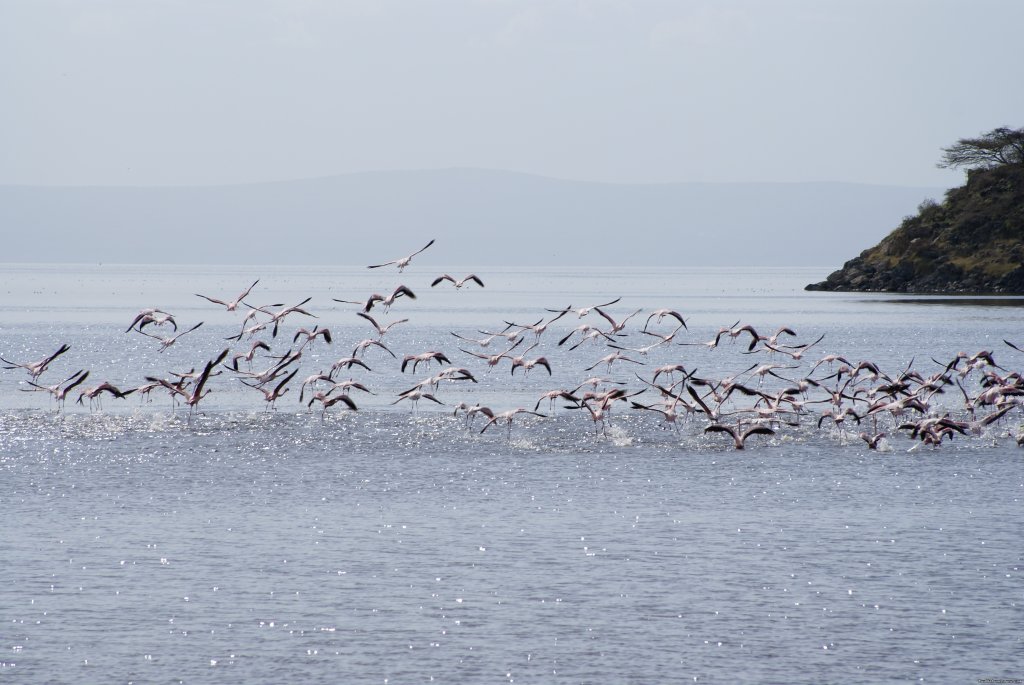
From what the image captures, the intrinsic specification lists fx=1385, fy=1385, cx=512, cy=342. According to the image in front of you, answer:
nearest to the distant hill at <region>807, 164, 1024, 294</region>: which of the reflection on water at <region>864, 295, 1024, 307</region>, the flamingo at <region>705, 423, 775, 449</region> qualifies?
the reflection on water at <region>864, 295, 1024, 307</region>

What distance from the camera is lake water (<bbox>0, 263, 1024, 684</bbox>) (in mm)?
16938

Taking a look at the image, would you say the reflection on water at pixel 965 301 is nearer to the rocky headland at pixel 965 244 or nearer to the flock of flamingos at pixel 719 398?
the rocky headland at pixel 965 244

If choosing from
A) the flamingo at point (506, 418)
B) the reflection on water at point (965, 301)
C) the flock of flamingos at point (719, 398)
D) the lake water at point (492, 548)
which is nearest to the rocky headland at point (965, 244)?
the reflection on water at point (965, 301)

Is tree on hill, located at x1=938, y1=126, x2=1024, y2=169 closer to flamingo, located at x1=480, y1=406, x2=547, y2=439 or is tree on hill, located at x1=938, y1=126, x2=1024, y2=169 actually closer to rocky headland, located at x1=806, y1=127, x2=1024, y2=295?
rocky headland, located at x1=806, y1=127, x2=1024, y2=295

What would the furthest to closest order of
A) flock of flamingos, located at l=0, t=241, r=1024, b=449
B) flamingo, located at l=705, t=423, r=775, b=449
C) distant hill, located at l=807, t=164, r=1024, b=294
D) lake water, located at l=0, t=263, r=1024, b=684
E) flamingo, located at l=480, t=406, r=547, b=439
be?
distant hill, located at l=807, t=164, r=1024, b=294 < flock of flamingos, located at l=0, t=241, r=1024, b=449 < flamingo, located at l=480, t=406, r=547, b=439 < flamingo, located at l=705, t=423, r=775, b=449 < lake water, located at l=0, t=263, r=1024, b=684

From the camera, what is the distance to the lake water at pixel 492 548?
55.6ft

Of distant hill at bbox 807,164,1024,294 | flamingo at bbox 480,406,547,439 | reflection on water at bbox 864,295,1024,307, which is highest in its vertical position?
distant hill at bbox 807,164,1024,294

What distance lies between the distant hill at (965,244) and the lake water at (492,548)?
11036 centimetres

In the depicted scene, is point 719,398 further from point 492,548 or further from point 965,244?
point 965,244

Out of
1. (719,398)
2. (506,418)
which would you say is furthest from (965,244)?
(506,418)

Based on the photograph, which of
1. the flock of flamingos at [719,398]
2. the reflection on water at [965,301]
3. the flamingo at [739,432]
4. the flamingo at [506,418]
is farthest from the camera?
the reflection on water at [965,301]

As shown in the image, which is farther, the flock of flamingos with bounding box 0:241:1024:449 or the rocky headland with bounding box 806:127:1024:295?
the rocky headland with bounding box 806:127:1024:295

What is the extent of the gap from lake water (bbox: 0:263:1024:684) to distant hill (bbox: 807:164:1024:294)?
110356 millimetres

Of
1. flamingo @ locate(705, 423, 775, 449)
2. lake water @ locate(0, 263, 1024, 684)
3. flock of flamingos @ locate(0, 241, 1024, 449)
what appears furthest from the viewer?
flock of flamingos @ locate(0, 241, 1024, 449)
